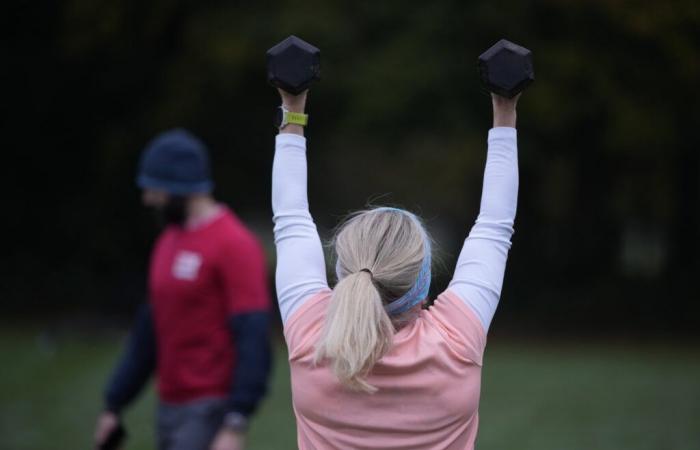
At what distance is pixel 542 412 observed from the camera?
40.9 feet

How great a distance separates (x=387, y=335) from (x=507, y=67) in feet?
2.23

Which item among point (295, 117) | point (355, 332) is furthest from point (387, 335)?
point (295, 117)

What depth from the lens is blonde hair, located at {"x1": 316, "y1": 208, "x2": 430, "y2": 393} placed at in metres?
2.27

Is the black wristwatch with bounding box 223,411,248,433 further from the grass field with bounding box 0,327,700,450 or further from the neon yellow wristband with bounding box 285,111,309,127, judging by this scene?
the grass field with bounding box 0,327,700,450

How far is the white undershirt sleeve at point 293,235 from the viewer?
8.20 feet

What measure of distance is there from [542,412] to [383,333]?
10.5m

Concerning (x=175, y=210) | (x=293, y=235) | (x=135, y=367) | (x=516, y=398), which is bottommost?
(x=516, y=398)

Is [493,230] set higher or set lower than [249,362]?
higher

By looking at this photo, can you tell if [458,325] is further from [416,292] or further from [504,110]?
[504,110]

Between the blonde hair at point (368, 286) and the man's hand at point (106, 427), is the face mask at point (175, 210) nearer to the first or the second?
the man's hand at point (106, 427)

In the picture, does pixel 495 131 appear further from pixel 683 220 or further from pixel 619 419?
pixel 683 220

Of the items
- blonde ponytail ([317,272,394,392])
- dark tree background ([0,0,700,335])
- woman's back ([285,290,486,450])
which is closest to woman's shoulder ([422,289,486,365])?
woman's back ([285,290,486,450])

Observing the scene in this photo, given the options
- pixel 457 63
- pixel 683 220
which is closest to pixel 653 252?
pixel 683 220

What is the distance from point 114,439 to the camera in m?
5.12
